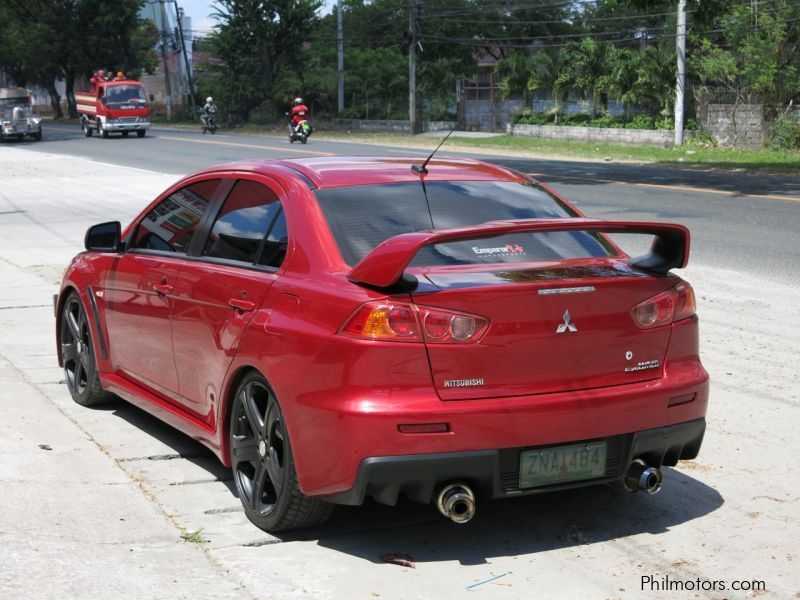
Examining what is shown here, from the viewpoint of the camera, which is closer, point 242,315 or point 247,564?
point 247,564

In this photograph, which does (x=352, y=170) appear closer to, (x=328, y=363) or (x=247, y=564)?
(x=328, y=363)

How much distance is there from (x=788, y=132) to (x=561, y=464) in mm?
32989

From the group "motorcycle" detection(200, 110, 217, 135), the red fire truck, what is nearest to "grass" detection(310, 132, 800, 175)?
"motorcycle" detection(200, 110, 217, 135)

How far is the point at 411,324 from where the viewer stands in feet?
14.1

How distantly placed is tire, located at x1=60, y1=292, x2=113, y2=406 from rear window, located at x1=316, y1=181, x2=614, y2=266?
247 centimetres

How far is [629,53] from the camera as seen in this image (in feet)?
150

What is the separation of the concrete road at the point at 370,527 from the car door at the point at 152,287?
1.45 ft

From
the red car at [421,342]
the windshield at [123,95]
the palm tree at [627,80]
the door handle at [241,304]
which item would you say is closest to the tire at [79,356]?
the red car at [421,342]

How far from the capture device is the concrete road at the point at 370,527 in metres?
4.32

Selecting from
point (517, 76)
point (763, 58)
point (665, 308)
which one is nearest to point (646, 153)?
point (763, 58)

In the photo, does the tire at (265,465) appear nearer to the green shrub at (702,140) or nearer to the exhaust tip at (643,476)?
the exhaust tip at (643,476)

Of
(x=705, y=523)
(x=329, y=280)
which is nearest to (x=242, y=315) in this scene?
(x=329, y=280)

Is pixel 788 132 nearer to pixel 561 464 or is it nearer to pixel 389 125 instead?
pixel 389 125

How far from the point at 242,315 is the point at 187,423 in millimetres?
893
